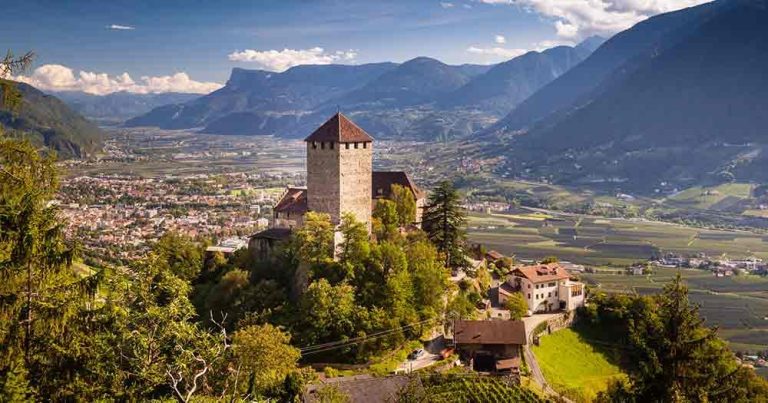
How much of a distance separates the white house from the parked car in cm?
1493

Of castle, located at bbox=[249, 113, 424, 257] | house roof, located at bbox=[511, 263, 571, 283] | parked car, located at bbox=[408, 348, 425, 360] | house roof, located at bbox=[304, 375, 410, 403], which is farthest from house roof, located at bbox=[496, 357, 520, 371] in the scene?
castle, located at bbox=[249, 113, 424, 257]

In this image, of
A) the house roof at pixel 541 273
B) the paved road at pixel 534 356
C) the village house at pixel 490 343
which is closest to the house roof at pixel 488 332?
the village house at pixel 490 343

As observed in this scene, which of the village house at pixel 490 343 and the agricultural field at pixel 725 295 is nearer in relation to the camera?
the village house at pixel 490 343

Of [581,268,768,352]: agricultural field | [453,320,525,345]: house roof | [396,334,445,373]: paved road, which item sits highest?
[453,320,525,345]: house roof

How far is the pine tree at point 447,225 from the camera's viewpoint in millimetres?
49938

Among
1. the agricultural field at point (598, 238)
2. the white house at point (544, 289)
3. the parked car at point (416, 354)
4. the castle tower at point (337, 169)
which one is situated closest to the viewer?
the parked car at point (416, 354)

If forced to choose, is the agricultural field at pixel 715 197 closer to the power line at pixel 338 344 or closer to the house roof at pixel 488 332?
the house roof at pixel 488 332

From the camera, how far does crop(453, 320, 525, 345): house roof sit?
42188 mm

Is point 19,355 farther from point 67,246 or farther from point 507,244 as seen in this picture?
point 507,244

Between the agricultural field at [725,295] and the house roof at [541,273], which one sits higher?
the house roof at [541,273]

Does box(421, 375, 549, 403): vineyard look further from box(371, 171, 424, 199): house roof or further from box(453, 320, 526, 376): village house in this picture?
box(371, 171, 424, 199): house roof

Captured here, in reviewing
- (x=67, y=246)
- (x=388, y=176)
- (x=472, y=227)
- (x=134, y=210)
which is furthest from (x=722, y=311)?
(x=134, y=210)

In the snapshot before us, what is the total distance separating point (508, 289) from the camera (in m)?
54.7

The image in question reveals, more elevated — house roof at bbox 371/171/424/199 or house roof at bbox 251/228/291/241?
house roof at bbox 371/171/424/199
